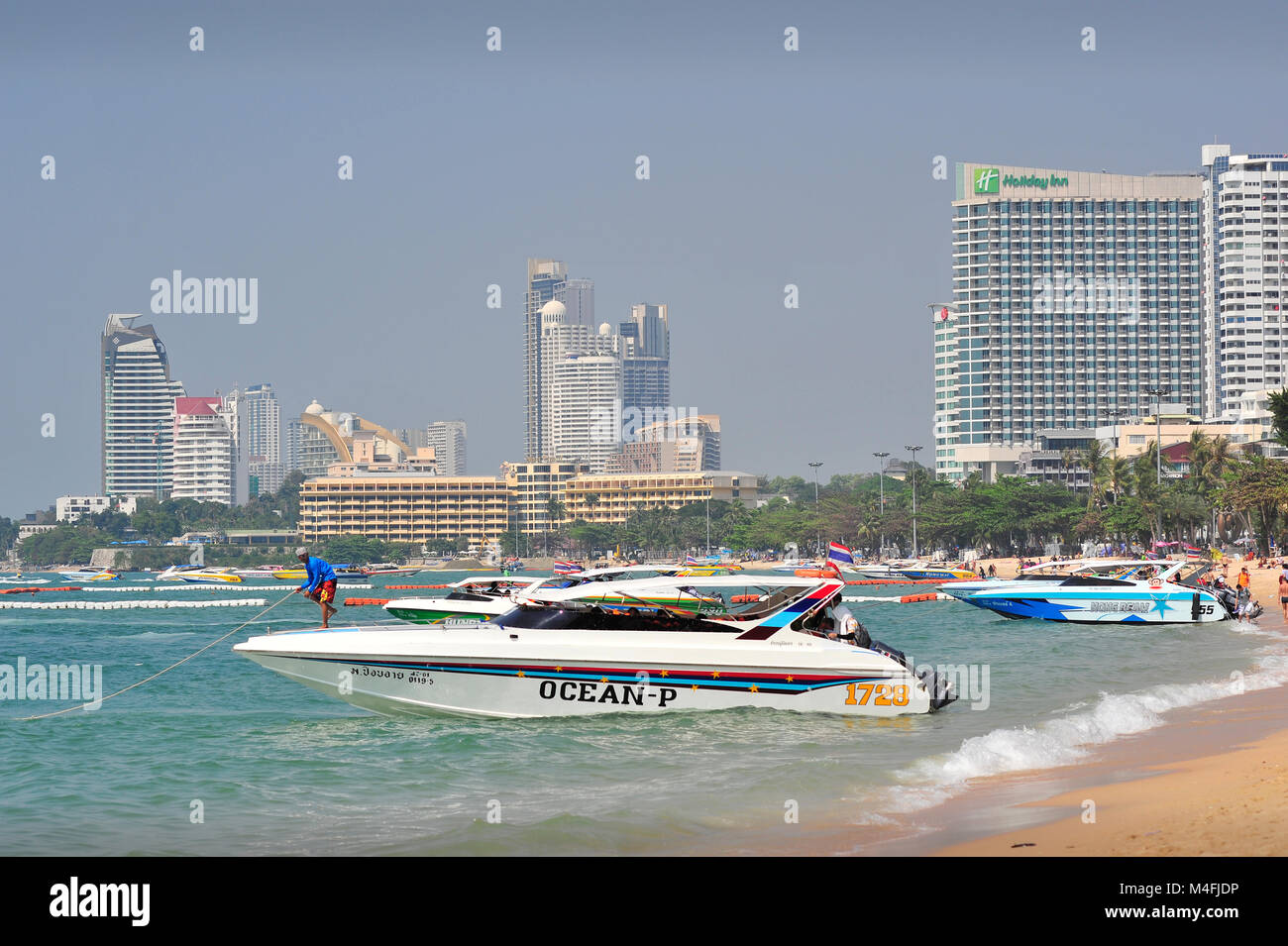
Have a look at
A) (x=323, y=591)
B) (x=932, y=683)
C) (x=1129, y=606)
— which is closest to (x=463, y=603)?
(x=323, y=591)

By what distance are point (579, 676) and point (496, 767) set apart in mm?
2367

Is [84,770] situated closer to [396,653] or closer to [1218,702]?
[396,653]

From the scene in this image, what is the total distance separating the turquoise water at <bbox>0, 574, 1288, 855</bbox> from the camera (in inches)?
478

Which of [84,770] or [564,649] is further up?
[564,649]

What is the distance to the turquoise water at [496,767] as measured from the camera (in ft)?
39.8

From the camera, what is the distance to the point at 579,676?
17391mm

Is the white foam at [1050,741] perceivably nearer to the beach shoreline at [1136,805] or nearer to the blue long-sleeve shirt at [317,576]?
the beach shoreline at [1136,805]

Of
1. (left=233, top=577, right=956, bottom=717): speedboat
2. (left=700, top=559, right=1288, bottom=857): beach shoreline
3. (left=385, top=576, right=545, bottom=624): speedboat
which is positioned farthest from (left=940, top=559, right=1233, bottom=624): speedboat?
(left=700, top=559, right=1288, bottom=857): beach shoreline

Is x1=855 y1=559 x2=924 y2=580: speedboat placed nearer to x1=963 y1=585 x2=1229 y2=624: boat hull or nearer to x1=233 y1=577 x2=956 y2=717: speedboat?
x1=963 y1=585 x2=1229 y2=624: boat hull

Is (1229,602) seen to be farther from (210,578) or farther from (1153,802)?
(210,578)
